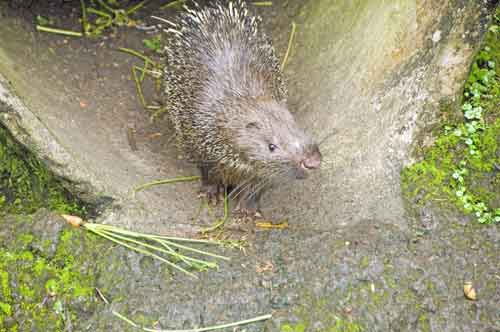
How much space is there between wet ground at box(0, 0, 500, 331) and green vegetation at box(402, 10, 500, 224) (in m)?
0.14

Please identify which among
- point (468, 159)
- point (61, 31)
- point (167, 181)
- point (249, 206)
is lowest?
point (249, 206)

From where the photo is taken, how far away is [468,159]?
13.9ft

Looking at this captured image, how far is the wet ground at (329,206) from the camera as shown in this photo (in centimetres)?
365

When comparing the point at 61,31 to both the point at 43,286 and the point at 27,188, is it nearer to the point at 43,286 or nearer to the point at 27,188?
the point at 27,188

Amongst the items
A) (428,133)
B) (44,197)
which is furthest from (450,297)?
(44,197)

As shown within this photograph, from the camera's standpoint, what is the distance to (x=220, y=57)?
4.88 meters

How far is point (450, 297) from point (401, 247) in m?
0.47

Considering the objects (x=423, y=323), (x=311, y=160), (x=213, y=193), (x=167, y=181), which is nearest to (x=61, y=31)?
(x=167, y=181)

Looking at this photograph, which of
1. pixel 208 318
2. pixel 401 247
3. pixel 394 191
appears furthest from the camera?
pixel 394 191

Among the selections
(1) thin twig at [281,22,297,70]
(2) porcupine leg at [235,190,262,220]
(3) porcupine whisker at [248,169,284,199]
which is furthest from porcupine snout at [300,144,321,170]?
(1) thin twig at [281,22,297,70]

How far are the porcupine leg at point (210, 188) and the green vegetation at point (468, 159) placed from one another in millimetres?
1816

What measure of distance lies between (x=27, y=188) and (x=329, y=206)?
2.42 metres

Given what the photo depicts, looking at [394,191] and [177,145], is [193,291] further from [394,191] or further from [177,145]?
[177,145]

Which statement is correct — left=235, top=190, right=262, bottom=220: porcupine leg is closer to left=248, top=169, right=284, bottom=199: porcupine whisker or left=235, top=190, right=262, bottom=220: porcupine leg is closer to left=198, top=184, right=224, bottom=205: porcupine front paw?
left=248, top=169, right=284, bottom=199: porcupine whisker
